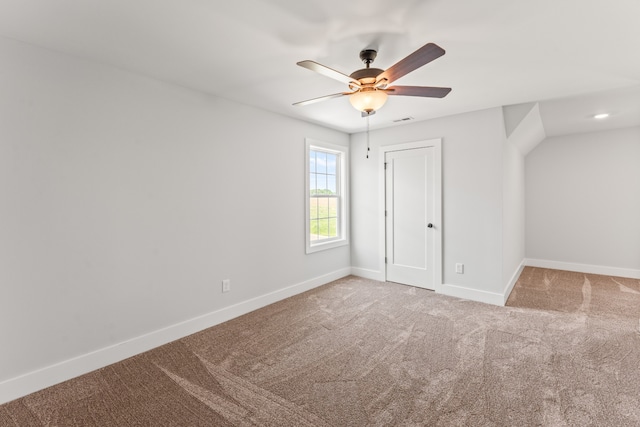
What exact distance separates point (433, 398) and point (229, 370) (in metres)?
1.52

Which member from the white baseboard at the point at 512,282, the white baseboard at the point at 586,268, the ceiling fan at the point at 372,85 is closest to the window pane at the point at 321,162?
the ceiling fan at the point at 372,85

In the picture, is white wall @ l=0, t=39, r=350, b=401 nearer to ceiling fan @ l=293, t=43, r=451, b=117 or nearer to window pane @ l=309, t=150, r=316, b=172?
window pane @ l=309, t=150, r=316, b=172

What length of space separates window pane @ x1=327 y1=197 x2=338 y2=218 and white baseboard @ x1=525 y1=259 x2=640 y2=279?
3.99 m

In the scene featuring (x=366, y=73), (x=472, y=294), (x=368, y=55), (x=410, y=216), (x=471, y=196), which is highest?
(x=368, y=55)

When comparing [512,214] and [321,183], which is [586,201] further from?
[321,183]

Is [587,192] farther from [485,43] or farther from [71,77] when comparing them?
[71,77]

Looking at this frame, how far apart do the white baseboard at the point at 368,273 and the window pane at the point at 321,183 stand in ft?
4.80

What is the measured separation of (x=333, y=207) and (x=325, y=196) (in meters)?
0.30

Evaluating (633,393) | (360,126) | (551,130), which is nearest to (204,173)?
(360,126)

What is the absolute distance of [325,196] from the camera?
15.7 feet

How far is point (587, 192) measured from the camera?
5.22m

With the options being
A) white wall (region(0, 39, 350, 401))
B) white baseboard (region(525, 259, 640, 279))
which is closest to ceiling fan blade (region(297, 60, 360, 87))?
white wall (region(0, 39, 350, 401))

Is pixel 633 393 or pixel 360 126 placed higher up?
pixel 360 126

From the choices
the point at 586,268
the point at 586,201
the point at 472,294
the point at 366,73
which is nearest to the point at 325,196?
the point at 472,294
